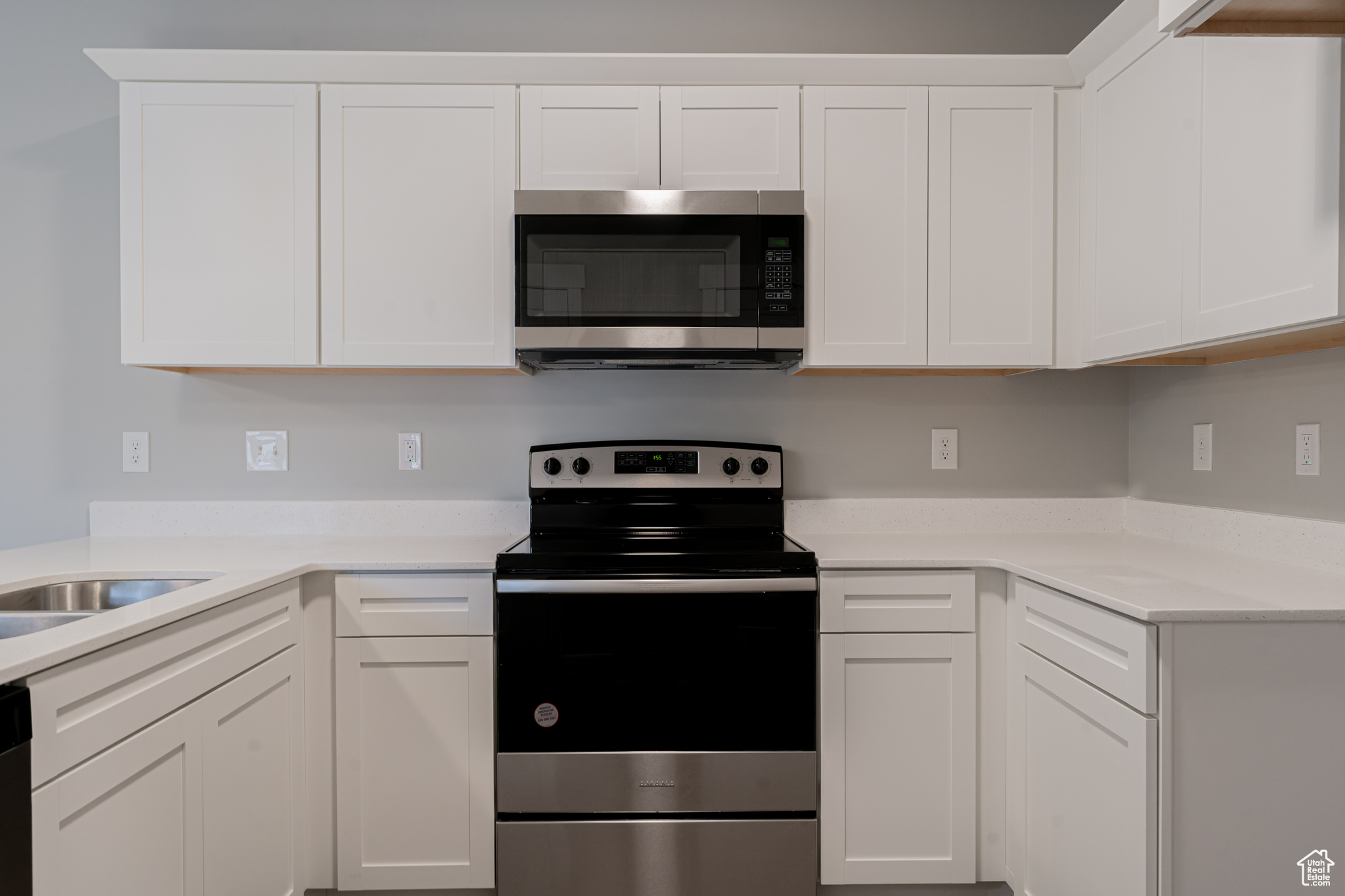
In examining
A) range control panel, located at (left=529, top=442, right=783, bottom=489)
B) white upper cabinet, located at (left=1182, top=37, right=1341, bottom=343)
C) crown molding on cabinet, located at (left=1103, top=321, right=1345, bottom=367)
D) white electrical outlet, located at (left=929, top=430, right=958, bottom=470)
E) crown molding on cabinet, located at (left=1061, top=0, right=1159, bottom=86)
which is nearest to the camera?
white upper cabinet, located at (left=1182, top=37, right=1341, bottom=343)

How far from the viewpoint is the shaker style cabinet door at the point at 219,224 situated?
6.08ft

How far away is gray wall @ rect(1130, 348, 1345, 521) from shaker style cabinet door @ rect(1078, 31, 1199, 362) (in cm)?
32

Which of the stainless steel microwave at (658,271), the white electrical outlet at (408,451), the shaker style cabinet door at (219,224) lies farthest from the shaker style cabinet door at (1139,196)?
the shaker style cabinet door at (219,224)

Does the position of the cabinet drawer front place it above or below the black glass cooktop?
below

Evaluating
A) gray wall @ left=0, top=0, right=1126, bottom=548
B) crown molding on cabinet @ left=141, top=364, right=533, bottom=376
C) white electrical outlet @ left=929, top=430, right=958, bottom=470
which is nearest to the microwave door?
crown molding on cabinet @ left=141, top=364, right=533, bottom=376

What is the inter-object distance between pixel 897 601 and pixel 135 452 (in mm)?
2302

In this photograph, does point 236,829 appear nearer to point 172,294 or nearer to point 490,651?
point 490,651

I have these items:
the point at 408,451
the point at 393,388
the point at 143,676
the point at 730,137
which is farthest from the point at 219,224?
the point at 730,137

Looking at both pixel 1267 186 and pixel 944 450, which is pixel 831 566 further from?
pixel 1267 186

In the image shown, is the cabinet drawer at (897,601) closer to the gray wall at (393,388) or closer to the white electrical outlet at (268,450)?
the gray wall at (393,388)

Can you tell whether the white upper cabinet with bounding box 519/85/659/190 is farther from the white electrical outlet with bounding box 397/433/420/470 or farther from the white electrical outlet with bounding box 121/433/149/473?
the white electrical outlet with bounding box 121/433/149/473

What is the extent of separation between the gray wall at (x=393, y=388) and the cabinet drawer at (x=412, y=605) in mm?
524

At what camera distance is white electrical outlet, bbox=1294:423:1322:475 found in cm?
155

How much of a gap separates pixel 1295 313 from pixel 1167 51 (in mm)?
726
